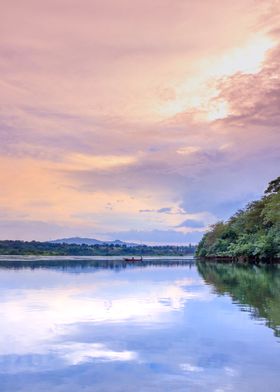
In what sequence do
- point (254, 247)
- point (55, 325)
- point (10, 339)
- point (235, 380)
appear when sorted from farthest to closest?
point (254, 247)
point (55, 325)
point (10, 339)
point (235, 380)

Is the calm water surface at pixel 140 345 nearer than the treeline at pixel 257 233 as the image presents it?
Yes

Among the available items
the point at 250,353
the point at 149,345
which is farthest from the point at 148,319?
the point at 250,353

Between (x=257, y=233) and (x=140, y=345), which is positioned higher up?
(x=257, y=233)

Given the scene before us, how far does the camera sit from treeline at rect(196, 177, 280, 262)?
55.6m

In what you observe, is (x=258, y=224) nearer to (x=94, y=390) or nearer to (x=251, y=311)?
(x=251, y=311)

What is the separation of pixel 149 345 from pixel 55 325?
3527 mm

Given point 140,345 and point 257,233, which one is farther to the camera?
point 257,233

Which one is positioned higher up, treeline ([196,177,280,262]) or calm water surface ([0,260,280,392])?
treeline ([196,177,280,262])

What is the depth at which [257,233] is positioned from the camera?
220ft

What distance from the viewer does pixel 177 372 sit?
8.23 meters

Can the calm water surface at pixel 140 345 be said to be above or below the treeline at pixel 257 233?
below

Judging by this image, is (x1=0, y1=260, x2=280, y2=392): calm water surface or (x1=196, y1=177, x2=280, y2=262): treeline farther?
(x1=196, y1=177, x2=280, y2=262): treeline

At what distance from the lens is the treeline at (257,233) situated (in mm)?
55594

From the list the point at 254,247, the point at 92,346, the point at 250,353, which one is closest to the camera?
the point at 250,353
